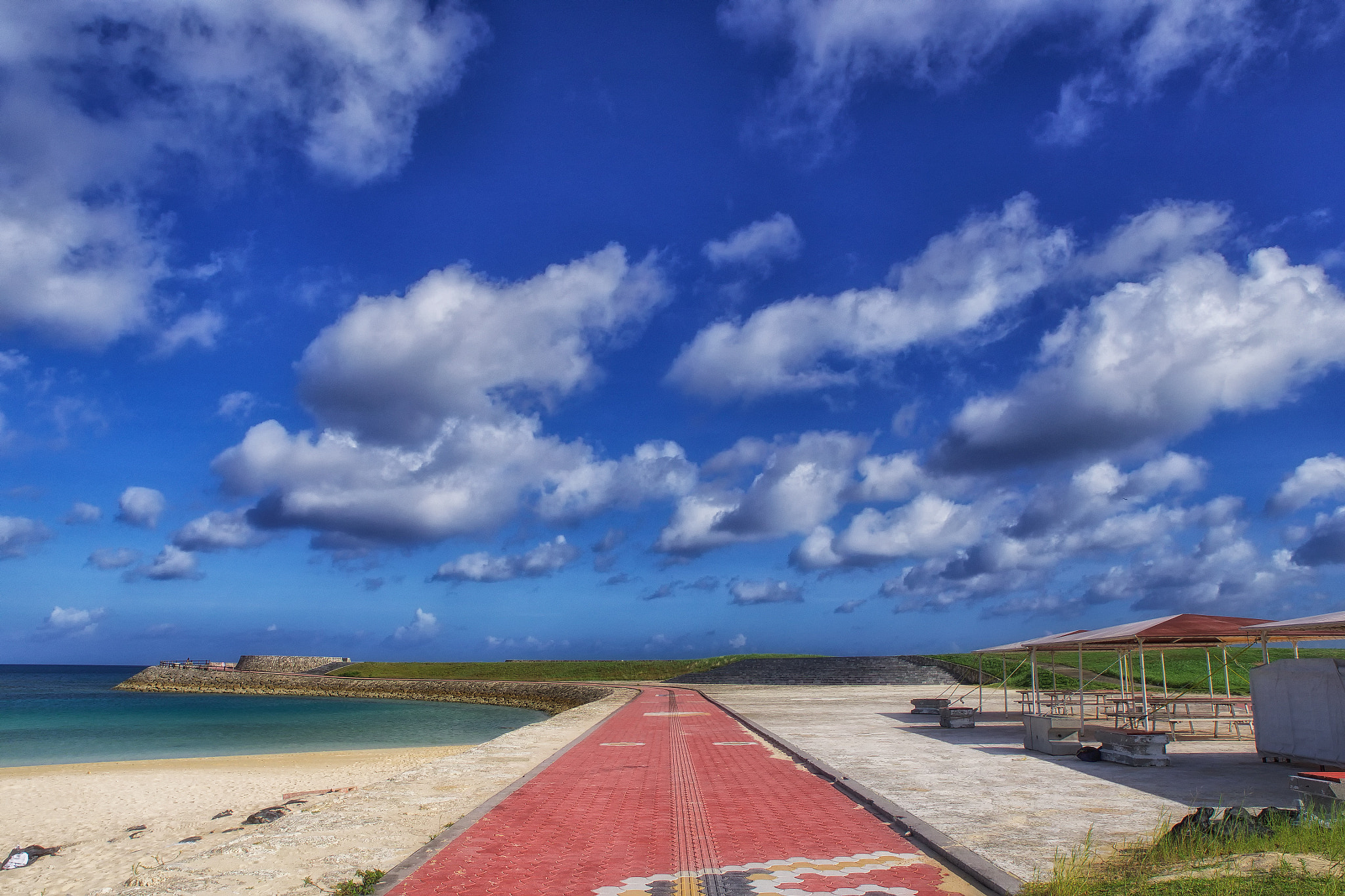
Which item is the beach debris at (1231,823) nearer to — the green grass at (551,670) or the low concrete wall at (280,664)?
the green grass at (551,670)

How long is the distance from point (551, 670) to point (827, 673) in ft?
84.7

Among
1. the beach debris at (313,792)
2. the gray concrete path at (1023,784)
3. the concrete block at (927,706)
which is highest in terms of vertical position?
the gray concrete path at (1023,784)

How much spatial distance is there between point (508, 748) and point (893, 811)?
839cm

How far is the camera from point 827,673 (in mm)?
46906

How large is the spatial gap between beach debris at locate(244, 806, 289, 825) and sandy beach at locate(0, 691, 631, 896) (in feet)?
0.68

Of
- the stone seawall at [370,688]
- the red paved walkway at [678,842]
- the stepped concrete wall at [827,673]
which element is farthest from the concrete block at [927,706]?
the stepped concrete wall at [827,673]

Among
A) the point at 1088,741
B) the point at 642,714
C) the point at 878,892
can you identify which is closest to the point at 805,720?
the point at 642,714

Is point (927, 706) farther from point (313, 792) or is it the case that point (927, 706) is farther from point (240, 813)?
point (240, 813)

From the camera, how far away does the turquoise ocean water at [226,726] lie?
2522 centimetres

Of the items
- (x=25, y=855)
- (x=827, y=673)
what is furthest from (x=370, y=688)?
(x=25, y=855)

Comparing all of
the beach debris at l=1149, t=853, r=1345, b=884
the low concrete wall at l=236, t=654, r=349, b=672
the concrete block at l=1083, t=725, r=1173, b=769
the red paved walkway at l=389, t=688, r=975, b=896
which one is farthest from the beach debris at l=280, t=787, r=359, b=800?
the low concrete wall at l=236, t=654, r=349, b=672

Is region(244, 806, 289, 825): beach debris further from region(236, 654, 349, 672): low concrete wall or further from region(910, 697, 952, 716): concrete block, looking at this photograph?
region(236, 654, 349, 672): low concrete wall

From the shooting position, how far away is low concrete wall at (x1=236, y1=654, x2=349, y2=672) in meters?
75.6

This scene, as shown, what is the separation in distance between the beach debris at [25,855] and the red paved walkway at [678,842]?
6285 millimetres
